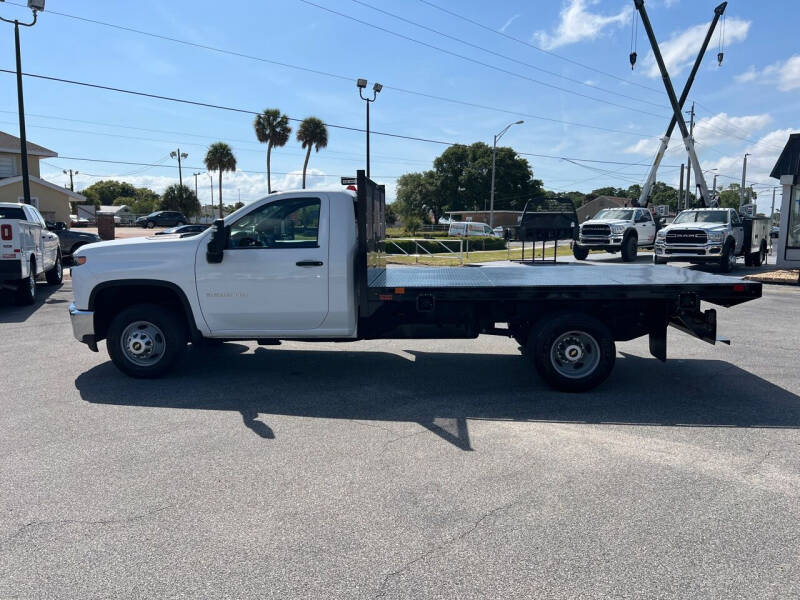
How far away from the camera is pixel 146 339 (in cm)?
671

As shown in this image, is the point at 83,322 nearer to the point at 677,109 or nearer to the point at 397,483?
the point at 397,483

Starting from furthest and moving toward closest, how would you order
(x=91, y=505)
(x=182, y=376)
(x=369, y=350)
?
(x=369, y=350), (x=182, y=376), (x=91, y=505)

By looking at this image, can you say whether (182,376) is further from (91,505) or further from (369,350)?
(91,505)

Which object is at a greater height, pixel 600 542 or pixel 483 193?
pixel 483 193

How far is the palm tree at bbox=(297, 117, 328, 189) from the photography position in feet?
163

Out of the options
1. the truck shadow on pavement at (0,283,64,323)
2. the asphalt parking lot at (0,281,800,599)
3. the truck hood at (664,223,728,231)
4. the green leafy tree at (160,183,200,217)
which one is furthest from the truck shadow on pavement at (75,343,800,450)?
the green leafy tree at (160,183,200,217)

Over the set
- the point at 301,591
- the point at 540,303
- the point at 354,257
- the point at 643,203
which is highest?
the point at 643,203

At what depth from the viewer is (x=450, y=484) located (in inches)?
164

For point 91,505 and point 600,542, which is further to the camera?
point 91,505

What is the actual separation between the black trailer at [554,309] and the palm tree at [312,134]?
147 ft

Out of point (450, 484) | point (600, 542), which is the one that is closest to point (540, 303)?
point (450, 484)

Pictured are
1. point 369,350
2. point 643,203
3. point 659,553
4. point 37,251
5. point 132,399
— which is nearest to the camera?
point 659,553

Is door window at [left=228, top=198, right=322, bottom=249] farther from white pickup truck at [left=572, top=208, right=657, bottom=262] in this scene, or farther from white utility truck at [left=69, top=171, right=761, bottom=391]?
white pickup truck at [left=572, top=208, right=657, bottom=262]

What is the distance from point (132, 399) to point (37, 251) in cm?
865
